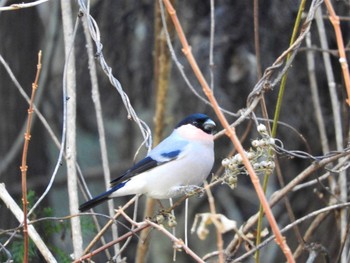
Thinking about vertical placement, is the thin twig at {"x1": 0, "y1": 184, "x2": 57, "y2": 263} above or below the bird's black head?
below

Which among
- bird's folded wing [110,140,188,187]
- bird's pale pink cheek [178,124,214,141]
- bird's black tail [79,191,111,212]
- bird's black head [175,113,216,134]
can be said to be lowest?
bird's black tail [79,191,111,212]

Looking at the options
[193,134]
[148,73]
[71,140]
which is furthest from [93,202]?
[148,73]

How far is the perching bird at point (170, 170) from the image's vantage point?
2.69 metres

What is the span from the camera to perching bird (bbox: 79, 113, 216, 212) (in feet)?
8.83

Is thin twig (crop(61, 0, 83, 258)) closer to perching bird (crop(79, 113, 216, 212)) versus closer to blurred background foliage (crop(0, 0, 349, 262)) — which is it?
perching bird (crop(79, 113, 216, 212))

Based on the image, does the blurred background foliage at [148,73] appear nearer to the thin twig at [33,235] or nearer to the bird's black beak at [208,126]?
the bird's black beak at [208,126]

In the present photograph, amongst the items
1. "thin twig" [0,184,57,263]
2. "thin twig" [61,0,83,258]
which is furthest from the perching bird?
"thin twig" [0,184,57,263]

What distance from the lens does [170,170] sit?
2.73 meters

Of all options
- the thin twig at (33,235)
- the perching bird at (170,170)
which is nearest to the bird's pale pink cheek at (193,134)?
the perching bird at (170,170)

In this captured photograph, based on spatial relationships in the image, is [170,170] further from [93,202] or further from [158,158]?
[93,202]

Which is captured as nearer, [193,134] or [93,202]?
[93,202]

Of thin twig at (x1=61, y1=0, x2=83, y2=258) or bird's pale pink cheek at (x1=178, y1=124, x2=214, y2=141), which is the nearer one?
thin twig at (x1=61, y1=0, x2=83, y2=258)

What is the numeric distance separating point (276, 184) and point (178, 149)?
1.77 meters

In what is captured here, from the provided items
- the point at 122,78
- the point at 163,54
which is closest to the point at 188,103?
the point at 122,78
